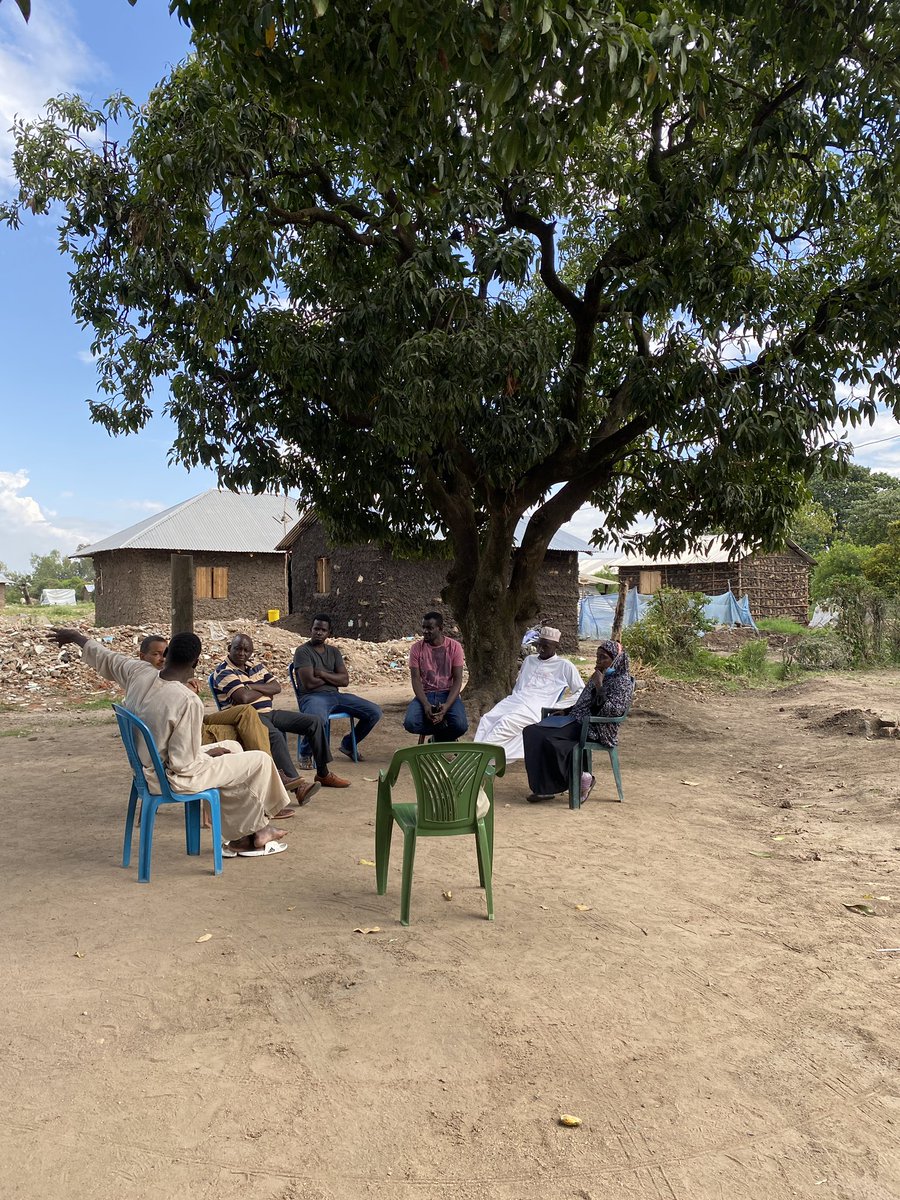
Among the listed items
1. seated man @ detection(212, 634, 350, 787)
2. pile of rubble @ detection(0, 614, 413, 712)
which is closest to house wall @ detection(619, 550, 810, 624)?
pile of rubble @ detection(0, 614, 413, 712)

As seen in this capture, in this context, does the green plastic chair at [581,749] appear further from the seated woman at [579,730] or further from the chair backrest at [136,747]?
the chair backrest at [136,747]

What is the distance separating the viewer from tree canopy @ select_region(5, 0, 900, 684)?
7492 mm

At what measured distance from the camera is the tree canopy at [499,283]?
24.6 ft

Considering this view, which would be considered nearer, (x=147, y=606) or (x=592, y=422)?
(x=592, y=422)

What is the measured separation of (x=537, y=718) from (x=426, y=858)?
9.46 feet

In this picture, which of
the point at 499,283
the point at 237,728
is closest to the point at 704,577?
the point at 499,283

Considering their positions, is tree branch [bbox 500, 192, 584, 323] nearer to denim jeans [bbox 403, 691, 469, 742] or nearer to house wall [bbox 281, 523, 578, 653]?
denim jeans [bbox 403, 691, 469, 742]

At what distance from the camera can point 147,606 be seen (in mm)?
26984

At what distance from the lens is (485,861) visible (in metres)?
4.75

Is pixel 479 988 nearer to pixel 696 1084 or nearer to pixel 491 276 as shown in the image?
pixel 696 1084

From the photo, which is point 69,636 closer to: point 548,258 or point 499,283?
point 499,283

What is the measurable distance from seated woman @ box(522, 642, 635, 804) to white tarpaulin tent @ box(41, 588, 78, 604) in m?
68.3

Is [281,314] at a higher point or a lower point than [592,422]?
higher

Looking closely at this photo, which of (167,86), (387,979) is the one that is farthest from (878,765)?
(167,86)
